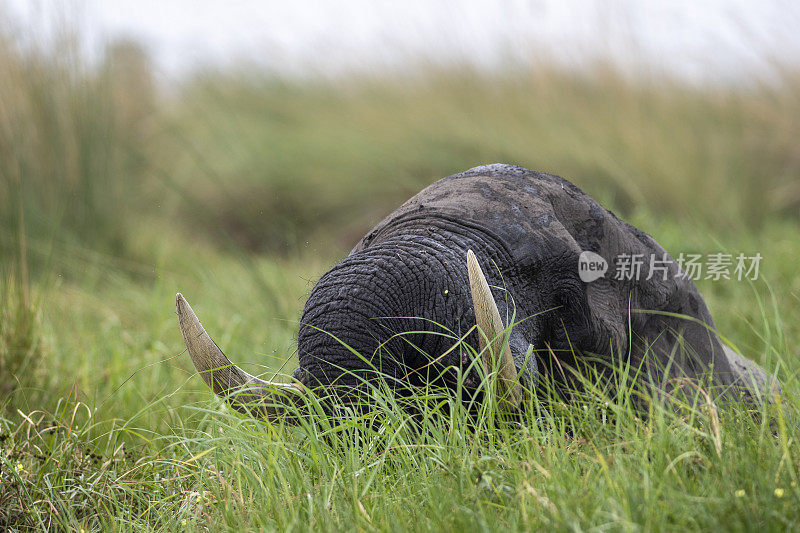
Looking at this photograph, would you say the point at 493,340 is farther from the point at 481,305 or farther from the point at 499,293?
the point at 499,293

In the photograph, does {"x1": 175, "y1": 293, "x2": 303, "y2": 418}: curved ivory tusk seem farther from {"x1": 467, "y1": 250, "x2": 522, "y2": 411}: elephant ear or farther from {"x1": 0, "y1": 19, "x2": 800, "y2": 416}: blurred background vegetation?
{"x1": 0, "y1": 19, "x2": 800, "y2": 416}: blurred background vegetation

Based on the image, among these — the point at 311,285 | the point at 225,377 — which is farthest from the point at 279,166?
the point at 225,377

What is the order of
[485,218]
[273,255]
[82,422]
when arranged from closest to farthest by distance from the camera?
[485,218] → [82,422] → [273,255]

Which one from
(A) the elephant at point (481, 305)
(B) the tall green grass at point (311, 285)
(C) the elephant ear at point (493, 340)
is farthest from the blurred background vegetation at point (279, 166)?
(C) the elephant ear at point (493, 340)

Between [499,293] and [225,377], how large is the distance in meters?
0.71

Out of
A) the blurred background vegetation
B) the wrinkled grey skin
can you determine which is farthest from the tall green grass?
the wrinkled grey skin

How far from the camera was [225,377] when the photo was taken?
208 centimetres

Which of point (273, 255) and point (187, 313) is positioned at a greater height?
point (187, 313)

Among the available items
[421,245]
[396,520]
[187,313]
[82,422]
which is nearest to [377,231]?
[421,245]

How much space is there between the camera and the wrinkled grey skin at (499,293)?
6.45 feet

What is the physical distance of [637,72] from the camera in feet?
24.3

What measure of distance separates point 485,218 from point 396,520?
857 mm

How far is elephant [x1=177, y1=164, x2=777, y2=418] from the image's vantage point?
1942 mm

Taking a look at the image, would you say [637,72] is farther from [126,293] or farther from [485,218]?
[485,218]
